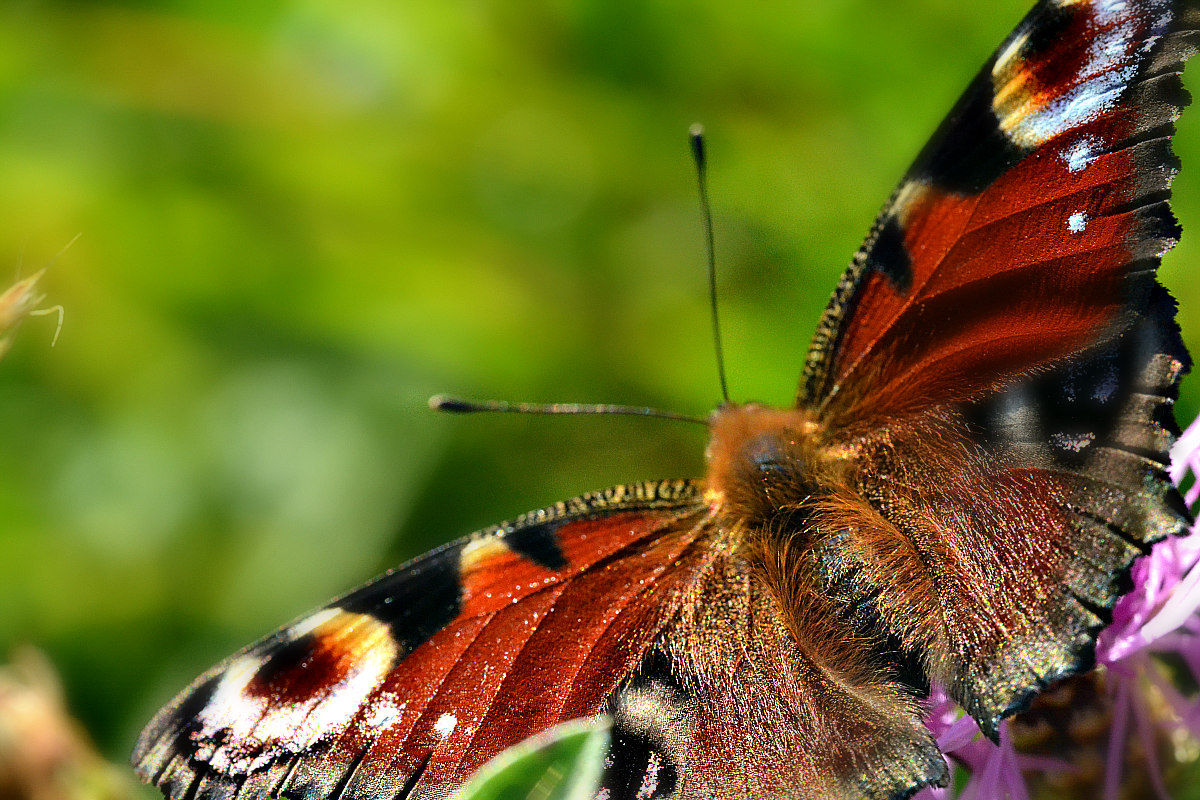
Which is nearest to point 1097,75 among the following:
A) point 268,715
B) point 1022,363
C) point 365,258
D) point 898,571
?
point 1022,363

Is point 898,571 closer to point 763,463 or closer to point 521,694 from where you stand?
point 763,463

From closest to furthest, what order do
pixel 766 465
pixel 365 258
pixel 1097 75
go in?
1. pixel 1097 75
2. pixel 766 465
3. pixel 365 258

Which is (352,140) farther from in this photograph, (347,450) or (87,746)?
(87,746)

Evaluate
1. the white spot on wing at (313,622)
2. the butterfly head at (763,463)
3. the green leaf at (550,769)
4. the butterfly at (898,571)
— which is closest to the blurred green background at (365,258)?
the butterfly head at (763,463)

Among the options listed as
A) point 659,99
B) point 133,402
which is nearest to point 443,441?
point 133,402

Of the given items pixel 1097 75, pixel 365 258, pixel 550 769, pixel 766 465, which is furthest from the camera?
pixel 365 258

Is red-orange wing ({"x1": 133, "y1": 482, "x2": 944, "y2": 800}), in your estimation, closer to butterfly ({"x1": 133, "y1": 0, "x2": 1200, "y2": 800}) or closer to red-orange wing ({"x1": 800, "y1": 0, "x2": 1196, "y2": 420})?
butterfly ({"x1": 133, "y1": 0, "x2": 1200, "y2": 800})

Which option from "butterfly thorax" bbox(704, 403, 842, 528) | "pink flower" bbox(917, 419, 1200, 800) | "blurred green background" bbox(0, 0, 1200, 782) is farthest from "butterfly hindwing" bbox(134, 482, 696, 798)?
"blurred green background" bbox(0, 0, 1200, 782)

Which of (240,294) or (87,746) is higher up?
(240,294)
